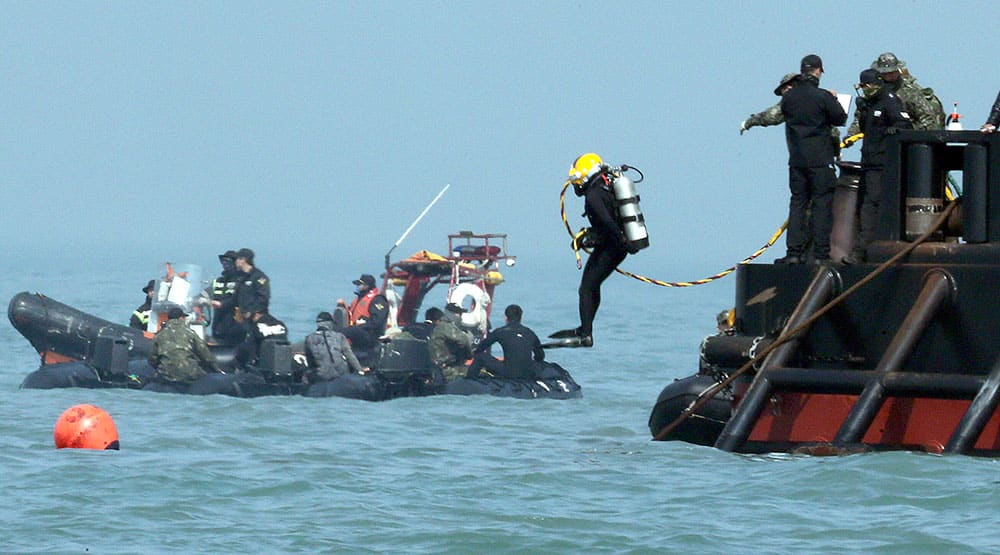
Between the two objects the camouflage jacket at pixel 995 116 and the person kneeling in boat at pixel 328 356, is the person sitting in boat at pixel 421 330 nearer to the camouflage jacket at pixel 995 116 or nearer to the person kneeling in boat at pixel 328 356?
the person kneeling in boat at pixel 328 356

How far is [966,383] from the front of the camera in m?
16.0

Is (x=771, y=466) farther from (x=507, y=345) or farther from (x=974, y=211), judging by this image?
(x=507, y=345)

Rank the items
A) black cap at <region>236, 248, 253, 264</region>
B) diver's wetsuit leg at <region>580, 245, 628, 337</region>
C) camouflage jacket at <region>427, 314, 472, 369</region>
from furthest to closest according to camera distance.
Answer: camouflage jacket at <region>427, 314, 472, 369</region> → black cap at <region>236, 248, 253, 264</region> → diver's wetsuit leg at <region>580, 245, 628, 337</region>

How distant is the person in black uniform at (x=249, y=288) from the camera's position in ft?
94.3

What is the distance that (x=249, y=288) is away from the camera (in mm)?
28781

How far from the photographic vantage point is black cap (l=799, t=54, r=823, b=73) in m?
17.6

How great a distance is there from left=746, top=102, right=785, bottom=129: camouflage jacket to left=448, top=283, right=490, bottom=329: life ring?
13.7 m

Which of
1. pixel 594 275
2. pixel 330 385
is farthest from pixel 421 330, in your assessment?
pixel 594 275

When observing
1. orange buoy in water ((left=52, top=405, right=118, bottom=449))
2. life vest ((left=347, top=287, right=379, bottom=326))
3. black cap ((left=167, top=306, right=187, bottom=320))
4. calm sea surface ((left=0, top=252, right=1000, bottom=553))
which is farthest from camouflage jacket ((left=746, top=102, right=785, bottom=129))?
life vest ((left=347, top=287, right=379, bottom=326))

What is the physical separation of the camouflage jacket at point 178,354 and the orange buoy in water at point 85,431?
8.02 meters

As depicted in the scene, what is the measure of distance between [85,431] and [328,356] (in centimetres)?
876

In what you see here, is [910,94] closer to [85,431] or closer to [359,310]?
[85,431]

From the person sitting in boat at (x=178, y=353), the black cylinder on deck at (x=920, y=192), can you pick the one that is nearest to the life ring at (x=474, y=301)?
the person sitting in boat at (x=178, y=353)

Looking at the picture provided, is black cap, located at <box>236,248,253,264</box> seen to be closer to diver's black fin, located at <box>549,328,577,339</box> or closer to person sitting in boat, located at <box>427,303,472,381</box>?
person sitting in boat, located at <box>427,303,472,381</box>
